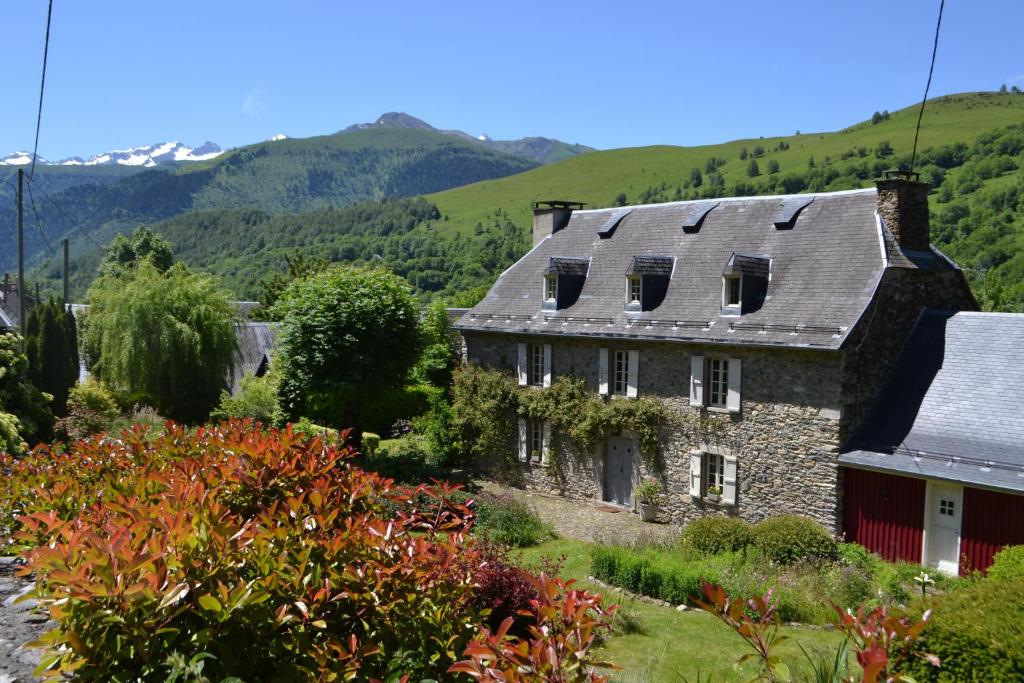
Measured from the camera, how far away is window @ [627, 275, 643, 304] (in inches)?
887

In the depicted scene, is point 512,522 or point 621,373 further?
point 621,373

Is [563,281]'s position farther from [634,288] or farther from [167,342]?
[167,342]

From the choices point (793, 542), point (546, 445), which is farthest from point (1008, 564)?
point (546, 445)

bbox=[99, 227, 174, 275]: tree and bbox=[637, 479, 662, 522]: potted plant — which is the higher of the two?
bbox=[99, 227, 174, 275]: tree

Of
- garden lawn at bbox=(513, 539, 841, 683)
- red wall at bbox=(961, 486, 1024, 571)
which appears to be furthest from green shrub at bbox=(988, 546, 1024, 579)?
garden lawn at bbox=(513, 539, 841, 683)

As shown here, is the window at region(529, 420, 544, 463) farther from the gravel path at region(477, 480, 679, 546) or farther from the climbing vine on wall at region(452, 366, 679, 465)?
the gravel path at region(477, 480, 679, 546)

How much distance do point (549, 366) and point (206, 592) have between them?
19.7 m

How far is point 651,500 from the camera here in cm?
2136

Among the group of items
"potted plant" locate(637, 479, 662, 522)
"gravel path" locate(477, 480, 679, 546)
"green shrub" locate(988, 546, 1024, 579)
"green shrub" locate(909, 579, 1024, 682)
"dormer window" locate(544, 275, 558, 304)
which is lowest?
"gravel path" locate(477, 480, 679, 546)

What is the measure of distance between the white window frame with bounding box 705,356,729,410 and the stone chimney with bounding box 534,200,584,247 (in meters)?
9.55

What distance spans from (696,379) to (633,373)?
207cm

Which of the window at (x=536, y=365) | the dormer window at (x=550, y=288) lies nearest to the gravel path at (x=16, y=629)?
the window at (x=536, y=365)

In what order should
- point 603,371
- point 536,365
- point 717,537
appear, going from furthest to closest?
point 536,365
point 603,371
point 717,537

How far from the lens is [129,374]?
30906 millimetres
